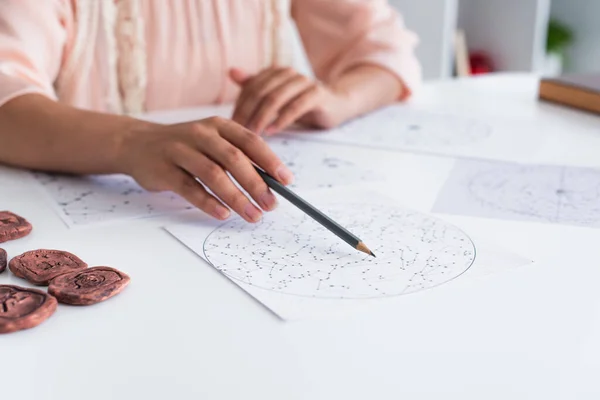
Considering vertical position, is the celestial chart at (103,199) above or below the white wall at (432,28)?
above

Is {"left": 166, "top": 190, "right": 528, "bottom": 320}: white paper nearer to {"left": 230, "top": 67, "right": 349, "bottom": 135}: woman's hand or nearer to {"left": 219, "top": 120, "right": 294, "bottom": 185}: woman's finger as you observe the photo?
{"left": 219, "top": 120, "right": 294, "bottom": 185}: woman's finger

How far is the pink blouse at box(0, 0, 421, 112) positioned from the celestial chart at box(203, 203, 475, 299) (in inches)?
13.6

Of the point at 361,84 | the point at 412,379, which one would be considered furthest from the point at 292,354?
the point at 361,84

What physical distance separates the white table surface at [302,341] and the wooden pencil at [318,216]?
71 millimetres

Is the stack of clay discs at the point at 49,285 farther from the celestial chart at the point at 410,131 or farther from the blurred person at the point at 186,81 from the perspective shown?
the celestial chart at the point at 410,131

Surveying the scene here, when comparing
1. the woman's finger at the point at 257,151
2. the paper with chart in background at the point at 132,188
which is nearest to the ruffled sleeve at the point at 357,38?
the paper with chart in background at the point at 132,188

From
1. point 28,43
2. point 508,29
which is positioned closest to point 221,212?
point 28,43

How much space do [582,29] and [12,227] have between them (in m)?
2.35

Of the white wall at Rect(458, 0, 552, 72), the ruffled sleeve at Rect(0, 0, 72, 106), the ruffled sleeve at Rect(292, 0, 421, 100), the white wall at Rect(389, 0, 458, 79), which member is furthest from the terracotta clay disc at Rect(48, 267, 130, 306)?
the white wall at Rect(458, 0, 552, 72)

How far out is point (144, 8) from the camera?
1.00 meters

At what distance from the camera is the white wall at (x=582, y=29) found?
2471 mm

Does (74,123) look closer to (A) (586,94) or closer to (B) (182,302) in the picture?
(B) (182,302)

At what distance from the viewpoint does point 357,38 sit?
1.12 m

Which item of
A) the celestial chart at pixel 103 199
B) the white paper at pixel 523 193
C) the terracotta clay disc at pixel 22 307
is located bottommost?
the white paper at pixel 523 193
